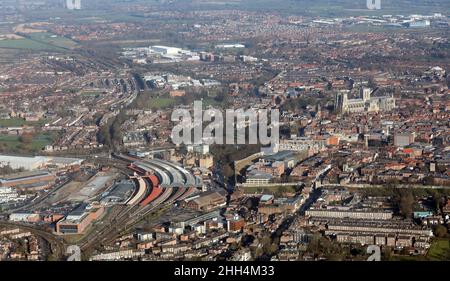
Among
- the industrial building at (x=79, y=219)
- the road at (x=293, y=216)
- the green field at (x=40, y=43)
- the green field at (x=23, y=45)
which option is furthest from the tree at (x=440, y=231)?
the green field at (x=23, y=45)

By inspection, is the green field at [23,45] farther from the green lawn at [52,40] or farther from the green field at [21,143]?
the green field at [21,143]

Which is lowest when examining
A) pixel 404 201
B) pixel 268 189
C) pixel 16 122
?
pixel 16 122

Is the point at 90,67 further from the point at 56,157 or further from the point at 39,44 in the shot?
the point at 56,157

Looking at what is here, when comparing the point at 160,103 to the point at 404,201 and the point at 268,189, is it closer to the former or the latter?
the point at 268,189

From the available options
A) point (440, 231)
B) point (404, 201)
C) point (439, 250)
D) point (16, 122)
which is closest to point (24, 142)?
point (16, 122)

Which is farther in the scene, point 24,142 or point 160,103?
point 160,103

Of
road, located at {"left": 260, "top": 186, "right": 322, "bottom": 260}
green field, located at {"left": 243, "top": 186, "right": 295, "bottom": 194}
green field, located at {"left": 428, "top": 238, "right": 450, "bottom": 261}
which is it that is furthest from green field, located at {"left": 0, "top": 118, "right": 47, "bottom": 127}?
green field, located at {"left": 428, "top": 238, "right": 450, "bottom": 261}
